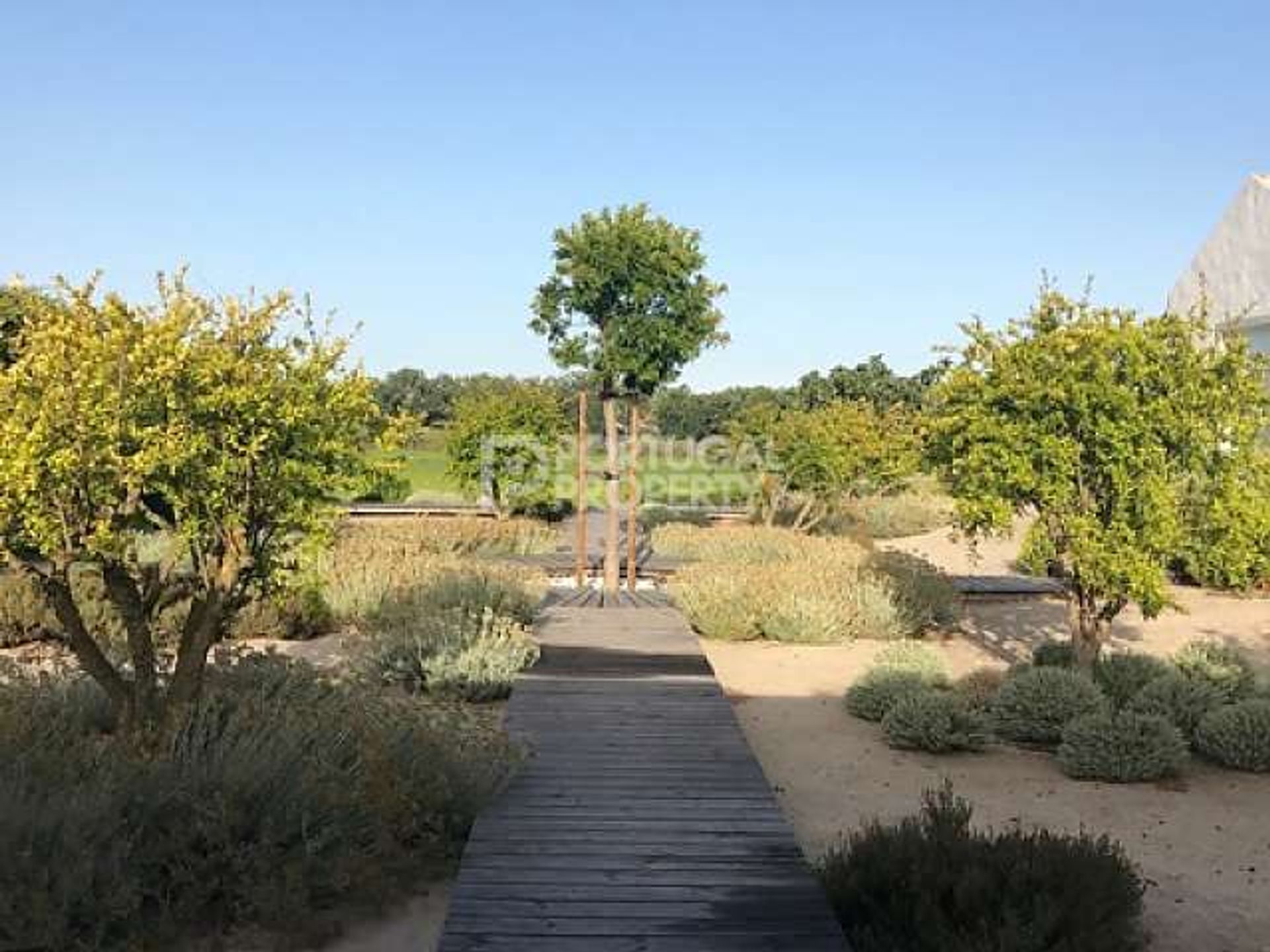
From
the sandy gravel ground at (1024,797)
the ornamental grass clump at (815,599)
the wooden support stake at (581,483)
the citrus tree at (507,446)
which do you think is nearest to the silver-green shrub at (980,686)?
the sandy gravel ground at (1024,797)

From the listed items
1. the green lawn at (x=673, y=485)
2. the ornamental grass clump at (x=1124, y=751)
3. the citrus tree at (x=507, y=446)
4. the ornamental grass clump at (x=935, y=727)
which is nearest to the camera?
the ornamental grass clump at (x=1124, y=751)

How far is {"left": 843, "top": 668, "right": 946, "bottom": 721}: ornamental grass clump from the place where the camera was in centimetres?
972

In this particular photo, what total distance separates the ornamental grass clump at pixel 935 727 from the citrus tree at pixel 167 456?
16.7 feet

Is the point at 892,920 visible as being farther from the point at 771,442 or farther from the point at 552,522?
the point at 552,522

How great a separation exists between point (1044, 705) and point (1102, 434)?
8.46ft

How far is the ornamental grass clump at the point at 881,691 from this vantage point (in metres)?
9.72

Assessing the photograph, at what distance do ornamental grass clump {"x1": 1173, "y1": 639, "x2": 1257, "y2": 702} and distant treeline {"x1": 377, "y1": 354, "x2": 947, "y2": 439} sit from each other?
43380 mm

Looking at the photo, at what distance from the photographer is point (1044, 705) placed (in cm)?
904

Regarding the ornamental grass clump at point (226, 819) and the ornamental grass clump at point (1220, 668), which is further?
the ornamental grass clump at point (1220, 668)

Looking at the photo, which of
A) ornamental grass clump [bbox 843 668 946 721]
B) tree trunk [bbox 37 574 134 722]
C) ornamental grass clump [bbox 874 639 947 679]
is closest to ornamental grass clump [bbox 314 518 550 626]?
tree trunk [bbox 37 574 134 722]

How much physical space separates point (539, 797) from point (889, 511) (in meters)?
24.5

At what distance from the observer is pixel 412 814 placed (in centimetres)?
607

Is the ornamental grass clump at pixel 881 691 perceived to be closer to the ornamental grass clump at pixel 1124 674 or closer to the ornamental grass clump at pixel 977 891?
the ornamental grass clump at pixel 1124 674

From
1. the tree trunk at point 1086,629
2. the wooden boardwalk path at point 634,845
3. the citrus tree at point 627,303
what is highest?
the citrus tree at point 627,303
